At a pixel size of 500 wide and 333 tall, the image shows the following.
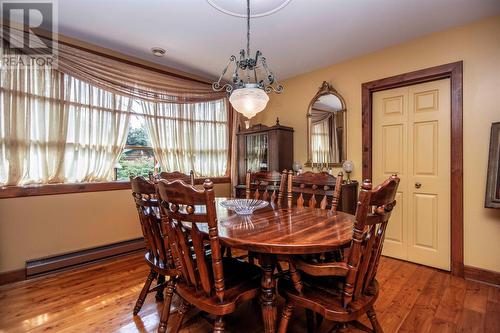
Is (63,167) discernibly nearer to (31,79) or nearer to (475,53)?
(31,79)

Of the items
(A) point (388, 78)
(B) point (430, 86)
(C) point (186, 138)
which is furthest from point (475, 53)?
(C) point (186, 138)

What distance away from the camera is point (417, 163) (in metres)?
2.79

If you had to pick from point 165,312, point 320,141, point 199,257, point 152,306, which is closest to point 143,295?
point 152,306

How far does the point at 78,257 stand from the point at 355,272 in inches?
109

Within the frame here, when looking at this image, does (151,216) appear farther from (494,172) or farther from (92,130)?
(494,172)

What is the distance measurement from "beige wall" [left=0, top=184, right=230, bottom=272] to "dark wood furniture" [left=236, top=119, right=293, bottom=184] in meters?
1.79

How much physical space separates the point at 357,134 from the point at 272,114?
150 cm

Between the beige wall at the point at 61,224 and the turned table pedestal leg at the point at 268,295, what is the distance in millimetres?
2321

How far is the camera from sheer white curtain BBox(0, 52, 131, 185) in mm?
2326

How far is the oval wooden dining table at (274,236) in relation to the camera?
1162mm

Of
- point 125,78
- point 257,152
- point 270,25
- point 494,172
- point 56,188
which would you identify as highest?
point 270,25

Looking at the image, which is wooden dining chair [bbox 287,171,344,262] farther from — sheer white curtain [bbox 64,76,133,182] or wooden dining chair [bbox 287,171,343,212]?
sheer white curtain [bbox 64,76,133,182]

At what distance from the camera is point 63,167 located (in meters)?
2.64

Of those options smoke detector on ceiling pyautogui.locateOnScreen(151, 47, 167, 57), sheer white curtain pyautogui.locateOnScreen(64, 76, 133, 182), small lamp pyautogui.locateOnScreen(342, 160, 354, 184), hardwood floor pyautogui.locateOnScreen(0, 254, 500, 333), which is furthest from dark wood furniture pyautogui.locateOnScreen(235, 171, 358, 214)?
smoke detector on ceiling pyautogui.locateOnScreen(151, 47, 167, 57)
